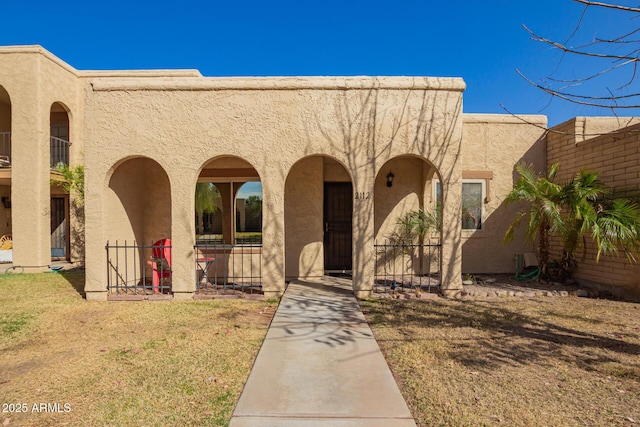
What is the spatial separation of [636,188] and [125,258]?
35.9ft

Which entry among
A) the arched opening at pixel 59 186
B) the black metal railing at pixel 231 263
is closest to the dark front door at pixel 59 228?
the arched opening at pixel 59 186

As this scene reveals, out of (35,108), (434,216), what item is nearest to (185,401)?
(434,216)

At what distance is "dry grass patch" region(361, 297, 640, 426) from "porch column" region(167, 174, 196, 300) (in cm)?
377

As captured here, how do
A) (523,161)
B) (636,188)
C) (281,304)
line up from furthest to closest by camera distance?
(523,161) → (636,188) → (281,304)

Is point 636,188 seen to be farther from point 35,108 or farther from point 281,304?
point 35,108

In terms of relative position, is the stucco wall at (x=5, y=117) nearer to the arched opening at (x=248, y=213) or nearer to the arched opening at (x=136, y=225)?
the arched opening at (x=136, y=225)

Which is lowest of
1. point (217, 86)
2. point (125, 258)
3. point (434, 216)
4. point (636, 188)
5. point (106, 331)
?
point (106, 331)

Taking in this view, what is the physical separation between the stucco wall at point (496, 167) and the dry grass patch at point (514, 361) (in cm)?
301

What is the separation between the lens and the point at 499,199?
387 inches

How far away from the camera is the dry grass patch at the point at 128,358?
3.15 meters

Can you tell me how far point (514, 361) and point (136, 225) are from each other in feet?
26.9

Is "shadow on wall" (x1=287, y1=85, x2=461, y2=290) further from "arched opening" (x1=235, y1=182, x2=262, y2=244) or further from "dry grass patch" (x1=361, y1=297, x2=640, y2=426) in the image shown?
"arched opening" (x1=235, y1=182, x2=262, y2=244)

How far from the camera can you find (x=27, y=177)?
34.1 feet

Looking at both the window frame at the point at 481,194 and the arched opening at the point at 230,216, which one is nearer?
the arched opening at the point at 230,216
